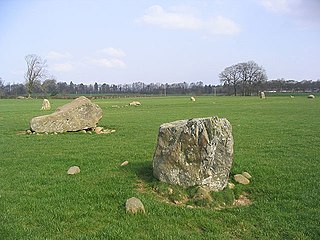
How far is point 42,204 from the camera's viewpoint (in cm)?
723

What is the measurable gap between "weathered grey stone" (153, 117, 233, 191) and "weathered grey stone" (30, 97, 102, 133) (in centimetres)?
1221

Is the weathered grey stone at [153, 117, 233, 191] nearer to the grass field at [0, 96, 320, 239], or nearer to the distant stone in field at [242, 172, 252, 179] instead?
the grass field at [0, 96, 320, 239]

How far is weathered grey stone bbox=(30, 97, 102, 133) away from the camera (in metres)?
19.3

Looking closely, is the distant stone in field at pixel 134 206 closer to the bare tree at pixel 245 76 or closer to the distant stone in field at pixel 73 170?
the distant stone in field at pixel 73 170

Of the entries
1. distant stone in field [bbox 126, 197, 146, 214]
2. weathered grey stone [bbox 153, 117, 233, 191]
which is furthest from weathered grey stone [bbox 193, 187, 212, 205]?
distant stone in field [bbox 126, 197, 146, 214]

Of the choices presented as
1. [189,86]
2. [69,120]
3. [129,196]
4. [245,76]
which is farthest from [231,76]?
[129,196]

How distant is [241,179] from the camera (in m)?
8.87

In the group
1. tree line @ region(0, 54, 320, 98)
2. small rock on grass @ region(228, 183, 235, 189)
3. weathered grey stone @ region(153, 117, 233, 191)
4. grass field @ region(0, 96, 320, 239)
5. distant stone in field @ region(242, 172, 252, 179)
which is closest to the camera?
grass field @ region(0, 96, 320, 239)

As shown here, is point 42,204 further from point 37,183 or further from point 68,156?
point 68,156

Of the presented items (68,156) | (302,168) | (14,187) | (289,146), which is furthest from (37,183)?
(289,146)

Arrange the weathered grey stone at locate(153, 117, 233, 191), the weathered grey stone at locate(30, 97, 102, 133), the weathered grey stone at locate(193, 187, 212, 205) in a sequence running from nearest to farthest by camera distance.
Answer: the weathered grey stone at locate(193, 187, 212, 205) → the weathered grey stone at locate(153, 117, 233, 191) → the weathered grey stone at locate(30, 97, 102, 133)

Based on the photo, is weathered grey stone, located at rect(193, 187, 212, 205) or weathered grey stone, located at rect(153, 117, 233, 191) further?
weathered grey stone, located at rect(153, 117, 233, 191)

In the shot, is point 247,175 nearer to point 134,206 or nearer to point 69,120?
point 134,206

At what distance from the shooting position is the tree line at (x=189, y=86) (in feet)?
389
